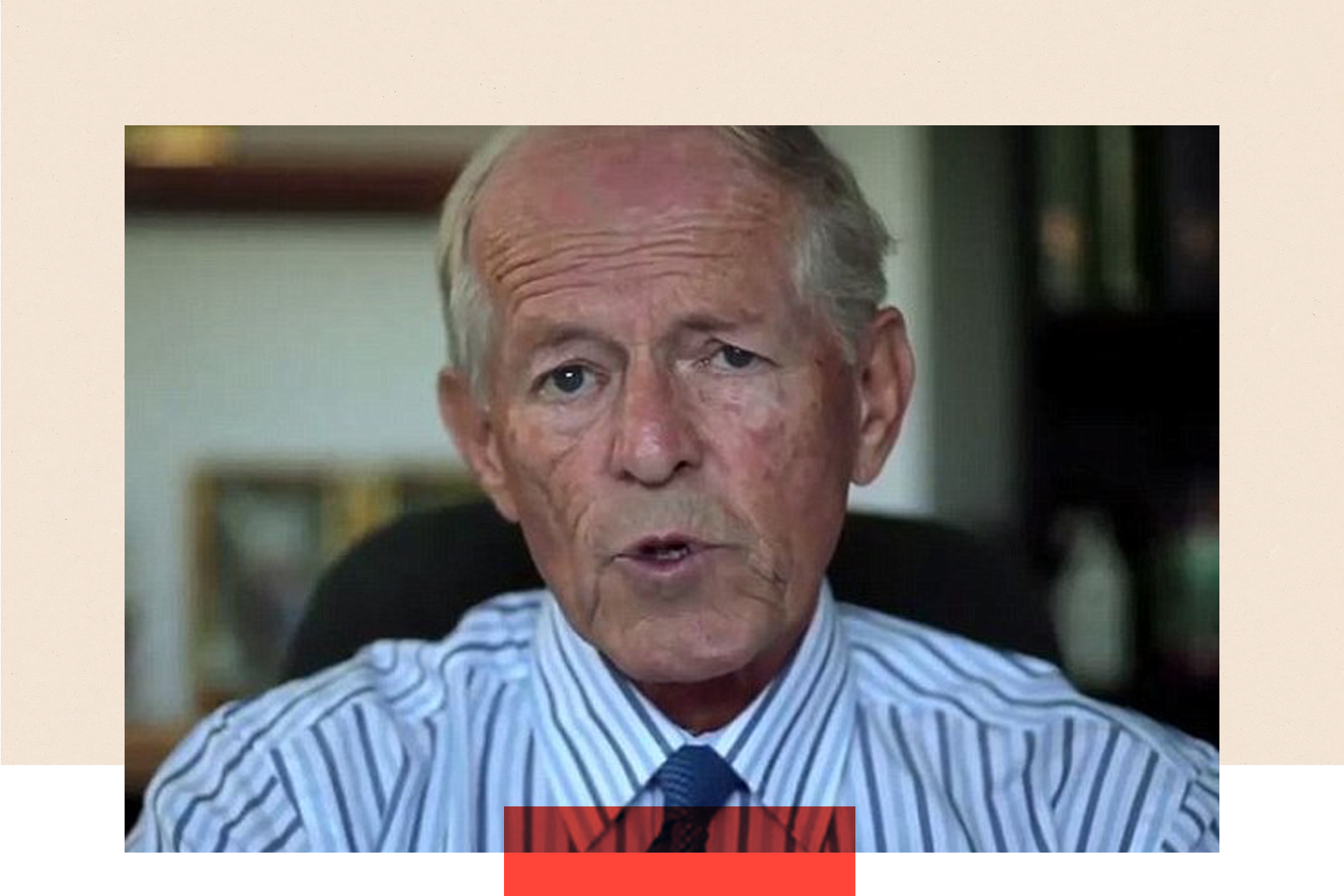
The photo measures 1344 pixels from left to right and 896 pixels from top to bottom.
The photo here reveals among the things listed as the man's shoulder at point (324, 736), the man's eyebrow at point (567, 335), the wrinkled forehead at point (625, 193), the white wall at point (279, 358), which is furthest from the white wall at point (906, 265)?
the man's shoulder at point (324, 736)

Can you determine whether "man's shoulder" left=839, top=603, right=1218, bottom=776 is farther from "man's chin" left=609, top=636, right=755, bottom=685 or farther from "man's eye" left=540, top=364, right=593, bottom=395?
"man's eye" left=540, top=364, right=593, bottom=395

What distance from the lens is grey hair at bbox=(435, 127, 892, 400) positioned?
7.74 ft

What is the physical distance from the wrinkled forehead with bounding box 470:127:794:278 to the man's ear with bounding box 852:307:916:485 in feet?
0.52

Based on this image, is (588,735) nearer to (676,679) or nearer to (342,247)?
(676,679)

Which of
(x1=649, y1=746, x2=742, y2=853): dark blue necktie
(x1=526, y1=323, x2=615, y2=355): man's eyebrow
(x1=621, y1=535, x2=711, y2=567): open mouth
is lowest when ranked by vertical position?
(x1=649, y1=746, x2=742, y2=853): dark blue necktie

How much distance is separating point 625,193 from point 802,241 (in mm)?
204

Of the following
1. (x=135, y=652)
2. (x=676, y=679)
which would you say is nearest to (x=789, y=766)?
(x=676, y=679)

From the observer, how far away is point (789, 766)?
2.44 meters

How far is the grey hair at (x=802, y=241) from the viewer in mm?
2359

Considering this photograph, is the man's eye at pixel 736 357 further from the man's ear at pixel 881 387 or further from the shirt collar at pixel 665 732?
the shirt collar at pixel 665 732

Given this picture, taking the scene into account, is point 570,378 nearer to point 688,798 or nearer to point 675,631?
point 675,631

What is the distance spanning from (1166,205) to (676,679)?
32.2 inches

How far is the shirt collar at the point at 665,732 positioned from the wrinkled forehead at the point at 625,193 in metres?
0.43

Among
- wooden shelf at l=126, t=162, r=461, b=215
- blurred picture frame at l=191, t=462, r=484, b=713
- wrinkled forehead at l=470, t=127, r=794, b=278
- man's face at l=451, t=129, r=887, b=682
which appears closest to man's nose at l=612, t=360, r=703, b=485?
man's face at l=451, t=129, r=887, b=682
